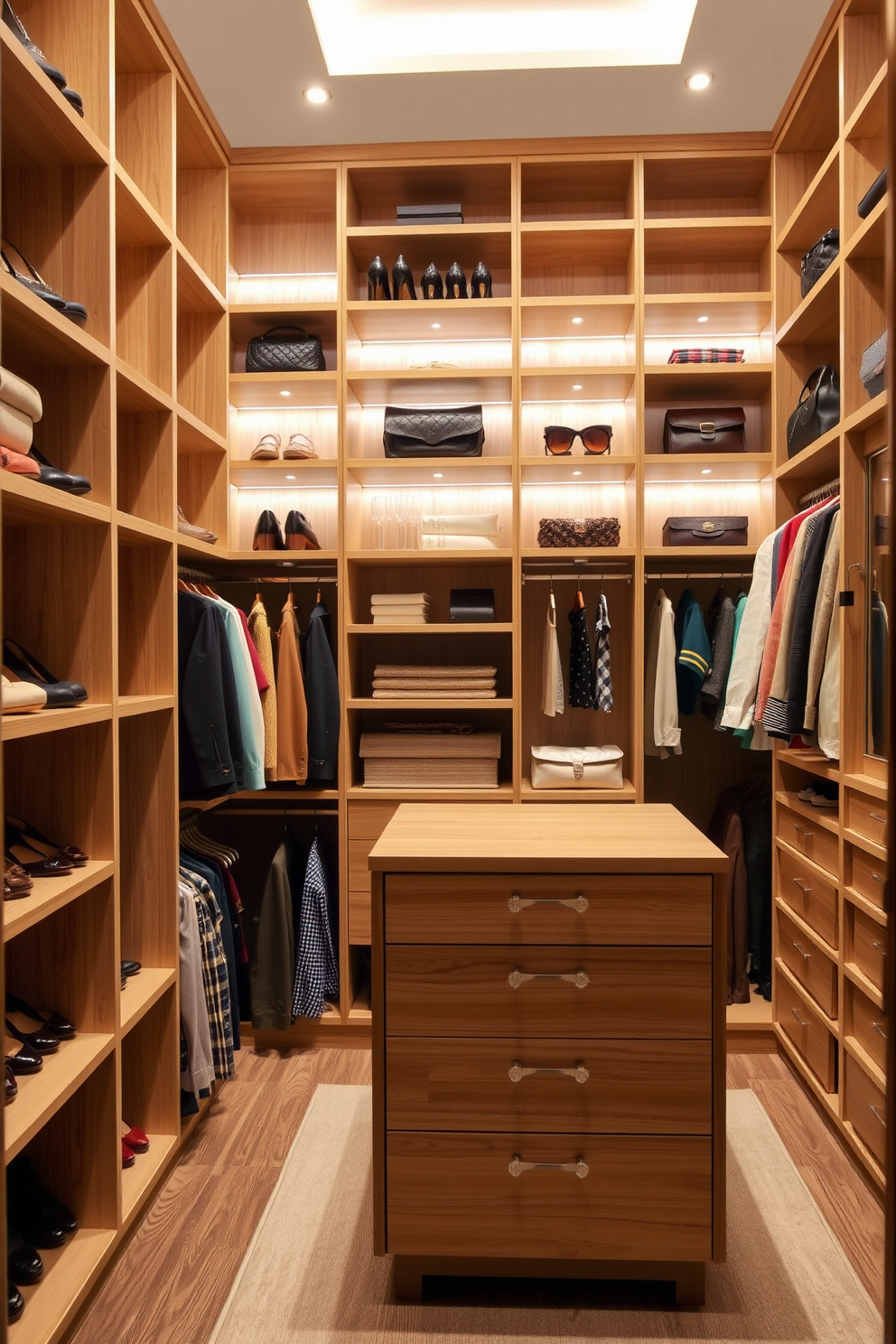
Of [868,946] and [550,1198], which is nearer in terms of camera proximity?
[550,1198]

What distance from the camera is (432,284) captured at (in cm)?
335

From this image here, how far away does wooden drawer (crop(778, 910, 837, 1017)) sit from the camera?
104 inches

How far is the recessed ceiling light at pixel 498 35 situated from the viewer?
110 inches

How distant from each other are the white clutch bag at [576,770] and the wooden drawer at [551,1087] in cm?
148

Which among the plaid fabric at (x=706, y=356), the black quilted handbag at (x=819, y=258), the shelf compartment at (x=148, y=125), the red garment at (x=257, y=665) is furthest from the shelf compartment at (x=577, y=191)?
the red garment at (x=257, y=665)

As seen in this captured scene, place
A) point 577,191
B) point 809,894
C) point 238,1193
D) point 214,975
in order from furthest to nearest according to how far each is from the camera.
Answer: point 577,191 < point 809,894 < point 214,975 < point 238,1193

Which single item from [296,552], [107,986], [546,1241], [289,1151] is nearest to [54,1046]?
[107,986]

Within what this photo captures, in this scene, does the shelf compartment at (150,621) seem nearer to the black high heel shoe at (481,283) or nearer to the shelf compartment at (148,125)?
the shelf compartment at (148,125)

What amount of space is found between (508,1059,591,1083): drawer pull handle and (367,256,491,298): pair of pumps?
269 centimetres

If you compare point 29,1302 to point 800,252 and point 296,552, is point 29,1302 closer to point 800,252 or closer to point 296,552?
point 296,552

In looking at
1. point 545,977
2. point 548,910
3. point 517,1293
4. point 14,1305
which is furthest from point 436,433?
point 14,1305

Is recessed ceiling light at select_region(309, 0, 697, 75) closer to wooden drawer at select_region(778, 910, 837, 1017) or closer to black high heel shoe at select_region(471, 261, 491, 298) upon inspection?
black high heel shoe at select_region(471, 261, 491, 298)

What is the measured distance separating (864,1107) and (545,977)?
3.83ft

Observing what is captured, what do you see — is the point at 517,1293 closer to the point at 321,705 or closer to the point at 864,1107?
the point at 864,1107
